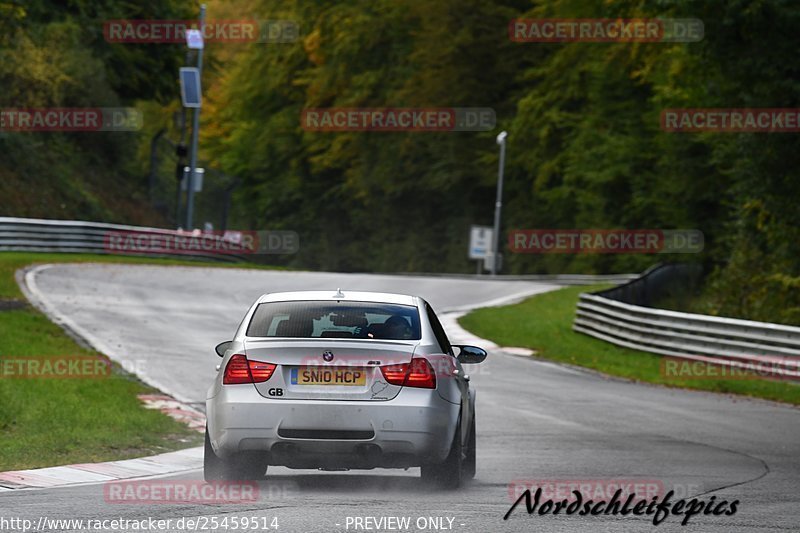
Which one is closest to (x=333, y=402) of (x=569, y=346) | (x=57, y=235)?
(x=569, y=346)

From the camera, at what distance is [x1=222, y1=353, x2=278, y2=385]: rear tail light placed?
399 inches

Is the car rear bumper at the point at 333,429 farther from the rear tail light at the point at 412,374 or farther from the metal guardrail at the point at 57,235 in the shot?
the metal guardrail at the point at 57,235

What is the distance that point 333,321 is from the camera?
10750mm

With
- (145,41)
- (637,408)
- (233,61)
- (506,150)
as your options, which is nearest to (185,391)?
(637,408)

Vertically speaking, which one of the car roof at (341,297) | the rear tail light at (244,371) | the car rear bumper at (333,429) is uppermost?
the car roof at (341,297)

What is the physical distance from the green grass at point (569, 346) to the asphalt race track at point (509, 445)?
3.01 feet

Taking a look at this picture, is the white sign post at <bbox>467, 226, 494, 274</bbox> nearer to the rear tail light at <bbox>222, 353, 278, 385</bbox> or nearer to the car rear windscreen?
the car rear windscreen

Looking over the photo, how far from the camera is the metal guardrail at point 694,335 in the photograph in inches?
953

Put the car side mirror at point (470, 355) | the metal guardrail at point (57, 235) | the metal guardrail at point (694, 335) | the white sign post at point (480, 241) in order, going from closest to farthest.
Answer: the car side mirror at point (470, 355)
the metal guardrail at point (694, 335)
the metal guardrail at point (57, 235)
the white sign post at point (480, 241)

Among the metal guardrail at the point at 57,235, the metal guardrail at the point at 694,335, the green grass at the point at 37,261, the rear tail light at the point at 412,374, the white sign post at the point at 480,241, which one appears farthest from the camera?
the white sign post at the point at 480,241

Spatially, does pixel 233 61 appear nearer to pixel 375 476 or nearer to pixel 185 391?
pixel 185 391

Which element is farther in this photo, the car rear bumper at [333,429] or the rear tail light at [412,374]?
the rear tail light at [412,374]

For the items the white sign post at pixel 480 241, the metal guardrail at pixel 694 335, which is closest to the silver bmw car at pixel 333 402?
the metal guardrail at pixel 694 335

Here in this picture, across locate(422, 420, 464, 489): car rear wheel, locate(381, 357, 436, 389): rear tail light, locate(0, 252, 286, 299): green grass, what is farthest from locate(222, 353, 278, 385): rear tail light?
locate(0, 252, 286, 299): green grass
